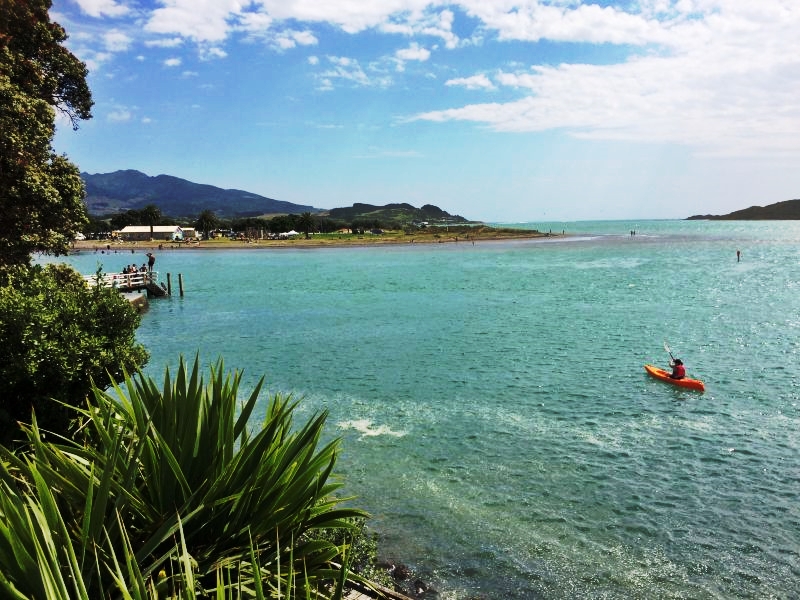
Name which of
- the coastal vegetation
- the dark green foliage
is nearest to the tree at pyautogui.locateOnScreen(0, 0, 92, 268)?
the coastal vegetation

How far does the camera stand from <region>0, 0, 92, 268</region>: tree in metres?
15.4

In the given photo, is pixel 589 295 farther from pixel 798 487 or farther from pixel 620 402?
pixel 798 487

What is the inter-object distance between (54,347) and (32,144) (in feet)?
24.7

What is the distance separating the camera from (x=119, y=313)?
43.4 ft

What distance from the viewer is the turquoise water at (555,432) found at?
38.0ft

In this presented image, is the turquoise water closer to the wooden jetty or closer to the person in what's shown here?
the person

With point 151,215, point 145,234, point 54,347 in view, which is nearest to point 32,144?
point 54,347

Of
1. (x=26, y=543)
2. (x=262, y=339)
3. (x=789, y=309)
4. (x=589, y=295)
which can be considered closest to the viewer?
(x=26, y=543)

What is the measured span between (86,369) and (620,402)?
58.8 feet

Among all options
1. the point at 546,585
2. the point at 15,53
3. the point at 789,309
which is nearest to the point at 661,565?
the point at 546,585

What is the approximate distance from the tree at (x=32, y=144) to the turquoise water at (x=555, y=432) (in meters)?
10.2

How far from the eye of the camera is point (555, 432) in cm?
1858

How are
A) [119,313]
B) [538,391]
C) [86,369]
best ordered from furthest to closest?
1. [538,391]
2. [119,313]
3. [86,369]

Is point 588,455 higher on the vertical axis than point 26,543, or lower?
lower
